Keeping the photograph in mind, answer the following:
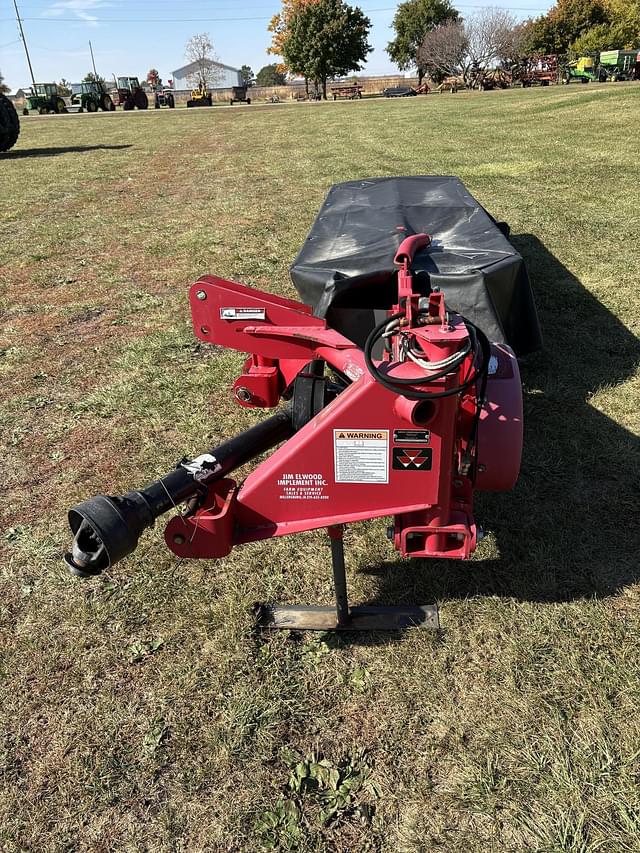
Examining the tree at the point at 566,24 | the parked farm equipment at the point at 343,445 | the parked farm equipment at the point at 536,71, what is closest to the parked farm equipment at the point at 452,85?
the parked farm equipment at the point at 536,71

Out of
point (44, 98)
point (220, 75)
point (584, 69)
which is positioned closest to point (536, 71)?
point (584, 69)

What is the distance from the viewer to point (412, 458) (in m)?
2.09

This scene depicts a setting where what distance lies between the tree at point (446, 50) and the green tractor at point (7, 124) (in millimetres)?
42293

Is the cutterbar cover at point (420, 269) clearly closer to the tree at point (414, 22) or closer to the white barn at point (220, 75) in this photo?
the tree at point (414, 22)

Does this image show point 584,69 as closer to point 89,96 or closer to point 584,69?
point 584,69

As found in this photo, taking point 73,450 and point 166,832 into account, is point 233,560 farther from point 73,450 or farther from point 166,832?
point 73,450

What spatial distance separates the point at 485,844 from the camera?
1.86 m

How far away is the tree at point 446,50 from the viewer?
47750mm

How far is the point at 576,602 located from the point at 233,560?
5.05 ft

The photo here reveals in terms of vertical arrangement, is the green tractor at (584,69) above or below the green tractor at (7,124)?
above

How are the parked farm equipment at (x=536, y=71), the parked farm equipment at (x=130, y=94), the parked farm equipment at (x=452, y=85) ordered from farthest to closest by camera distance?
the parked farm equipment at (x=452, y=85), the parked farm equipment at (x=536, y=71), the parked farm equipment at (x=130, y=94)

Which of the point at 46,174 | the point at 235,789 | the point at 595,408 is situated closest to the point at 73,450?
the point at 235,789

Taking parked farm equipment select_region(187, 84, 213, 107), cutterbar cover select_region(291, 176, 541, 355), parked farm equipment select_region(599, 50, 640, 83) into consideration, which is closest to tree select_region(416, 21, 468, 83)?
parked farm equipment select_region(599, 50, 640, 83)

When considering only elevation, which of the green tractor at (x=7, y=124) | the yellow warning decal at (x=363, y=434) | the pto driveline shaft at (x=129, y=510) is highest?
the green tractor at (x=7, y=124)
